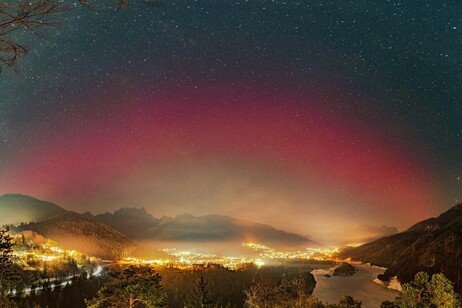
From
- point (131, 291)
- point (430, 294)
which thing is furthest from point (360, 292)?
point (131, 291)

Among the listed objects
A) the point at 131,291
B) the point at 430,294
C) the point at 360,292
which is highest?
the point at 131,291

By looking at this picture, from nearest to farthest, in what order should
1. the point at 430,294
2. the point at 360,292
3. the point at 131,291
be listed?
1. the point at 131,291
2. the point at 430,294
3. the point at 360,292

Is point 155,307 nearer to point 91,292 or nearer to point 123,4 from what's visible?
point 123,4

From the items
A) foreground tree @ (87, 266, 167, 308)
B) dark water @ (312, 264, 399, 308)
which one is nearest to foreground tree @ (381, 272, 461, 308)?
foreground tree @ (87, 266, 167, 308)

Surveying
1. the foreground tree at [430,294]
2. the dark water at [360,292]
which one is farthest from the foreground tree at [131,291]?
the dark water at [360,292]

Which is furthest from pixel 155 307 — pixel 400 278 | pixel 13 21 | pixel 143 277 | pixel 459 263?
pixel 400 278

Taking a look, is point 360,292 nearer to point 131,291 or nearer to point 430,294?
point 430,294

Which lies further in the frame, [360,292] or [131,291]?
[360,292]
